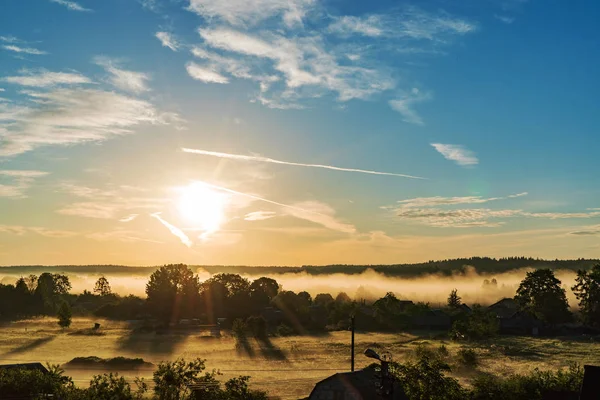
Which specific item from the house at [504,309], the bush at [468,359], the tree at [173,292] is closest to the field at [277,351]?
the bush at [468,359]

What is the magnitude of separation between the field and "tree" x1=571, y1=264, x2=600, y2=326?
15.6 meters

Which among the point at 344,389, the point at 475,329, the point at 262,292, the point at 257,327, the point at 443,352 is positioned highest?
the point at 262,292

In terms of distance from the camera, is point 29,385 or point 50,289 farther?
point 50,289

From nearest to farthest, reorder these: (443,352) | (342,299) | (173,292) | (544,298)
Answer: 1. (443,352)
2. (544,298)
3. (173,292)
4. (342,299)

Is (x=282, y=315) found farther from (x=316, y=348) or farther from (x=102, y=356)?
(x=102, y=356)

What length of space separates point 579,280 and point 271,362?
7766 centimetres

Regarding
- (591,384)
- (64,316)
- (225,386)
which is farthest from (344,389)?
(64,316)

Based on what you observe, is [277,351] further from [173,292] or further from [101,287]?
[101,287]

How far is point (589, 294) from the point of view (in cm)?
11481

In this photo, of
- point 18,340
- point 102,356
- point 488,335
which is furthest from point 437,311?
point 18,340

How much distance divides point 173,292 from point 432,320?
201 feet

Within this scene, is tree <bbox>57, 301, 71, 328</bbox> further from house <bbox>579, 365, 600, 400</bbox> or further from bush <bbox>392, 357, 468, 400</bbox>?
house <bbox>579, 365, 600, 400</bbox>

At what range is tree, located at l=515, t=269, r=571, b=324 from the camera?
115688mm

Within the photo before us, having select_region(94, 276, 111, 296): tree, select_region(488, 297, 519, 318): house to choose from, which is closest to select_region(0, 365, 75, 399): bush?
select_region(488, 297, 519, 318): house
